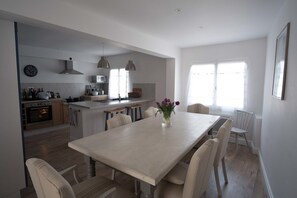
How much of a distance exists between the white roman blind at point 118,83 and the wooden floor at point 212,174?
2.58 meters

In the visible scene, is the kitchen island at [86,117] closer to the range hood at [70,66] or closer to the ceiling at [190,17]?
the ceiling at [190,17]

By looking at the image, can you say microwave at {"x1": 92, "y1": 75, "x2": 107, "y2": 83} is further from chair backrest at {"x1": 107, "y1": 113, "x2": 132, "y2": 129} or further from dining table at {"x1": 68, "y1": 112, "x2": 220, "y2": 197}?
dining table at {"x1": 68, "y1": 112, "x2": 220, "y2": 197}

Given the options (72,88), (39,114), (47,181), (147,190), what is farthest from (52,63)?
(147,190)

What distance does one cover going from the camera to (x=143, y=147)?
4.74 ft

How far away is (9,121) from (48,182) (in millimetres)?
1491

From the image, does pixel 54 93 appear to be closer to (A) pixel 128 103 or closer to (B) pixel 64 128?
(B) pixel 64 128

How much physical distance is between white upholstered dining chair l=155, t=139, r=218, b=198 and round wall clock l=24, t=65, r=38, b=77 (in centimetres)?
528

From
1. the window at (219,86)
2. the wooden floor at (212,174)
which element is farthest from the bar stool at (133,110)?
the wooden floor at (212,174)

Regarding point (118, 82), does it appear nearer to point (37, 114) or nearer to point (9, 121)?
point (37, 114)

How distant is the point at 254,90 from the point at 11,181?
4.58 meters

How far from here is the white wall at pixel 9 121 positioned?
179cm

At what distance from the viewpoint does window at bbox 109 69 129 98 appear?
5.93 m

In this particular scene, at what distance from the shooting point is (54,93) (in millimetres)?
5402

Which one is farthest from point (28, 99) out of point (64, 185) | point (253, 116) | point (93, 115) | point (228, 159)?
point (253, 116)
